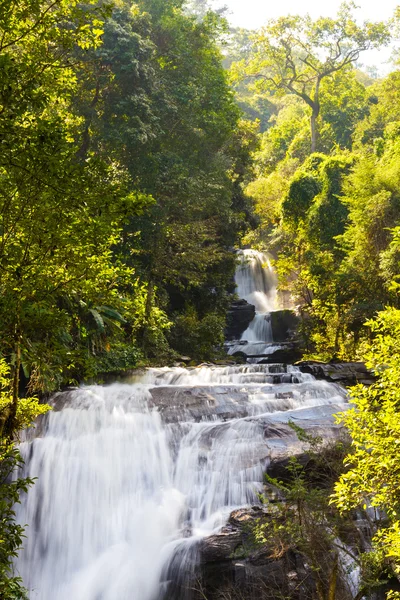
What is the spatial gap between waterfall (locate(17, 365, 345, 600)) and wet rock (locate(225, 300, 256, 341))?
14202mm

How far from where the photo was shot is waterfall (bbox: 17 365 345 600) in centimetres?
862

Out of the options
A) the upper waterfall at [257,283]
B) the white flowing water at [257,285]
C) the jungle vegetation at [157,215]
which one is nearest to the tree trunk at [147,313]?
the jungle vegetation at [157,215]

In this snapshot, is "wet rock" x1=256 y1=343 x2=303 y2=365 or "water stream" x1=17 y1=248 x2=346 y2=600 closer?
"water stream" x1=17 y1=248 x2=346 y2=600

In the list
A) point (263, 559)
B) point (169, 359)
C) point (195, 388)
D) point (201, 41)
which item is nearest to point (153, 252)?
point (169, 359)

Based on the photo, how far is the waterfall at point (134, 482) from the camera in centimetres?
862

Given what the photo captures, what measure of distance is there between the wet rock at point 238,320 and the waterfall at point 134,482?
559 inches

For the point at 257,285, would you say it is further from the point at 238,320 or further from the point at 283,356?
the point at 283,356

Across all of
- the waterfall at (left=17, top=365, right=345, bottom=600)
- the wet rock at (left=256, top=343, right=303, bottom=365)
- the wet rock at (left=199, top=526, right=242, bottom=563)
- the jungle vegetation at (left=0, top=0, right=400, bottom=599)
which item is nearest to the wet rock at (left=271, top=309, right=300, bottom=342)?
the jungle vegetation at (left=0, top=0, right=400, bottom=599)

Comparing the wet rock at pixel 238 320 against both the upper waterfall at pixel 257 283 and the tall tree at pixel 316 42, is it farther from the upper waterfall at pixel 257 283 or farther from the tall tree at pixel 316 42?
the tall tree at pixel 316 42

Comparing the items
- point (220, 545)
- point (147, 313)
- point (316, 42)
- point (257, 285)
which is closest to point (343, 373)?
point (147, 313)

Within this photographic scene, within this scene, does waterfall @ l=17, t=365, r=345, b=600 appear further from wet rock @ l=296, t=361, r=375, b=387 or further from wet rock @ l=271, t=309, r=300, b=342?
wet rock @ l=271, t=309, r=300, b=342

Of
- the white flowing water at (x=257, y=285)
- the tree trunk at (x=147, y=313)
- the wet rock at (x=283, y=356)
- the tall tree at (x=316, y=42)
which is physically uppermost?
the tall tree at (x=316, y=42)

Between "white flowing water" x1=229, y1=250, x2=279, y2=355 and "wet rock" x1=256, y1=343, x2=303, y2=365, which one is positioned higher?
"white flowing water" x1=229, y1=250, x2=279, y2=355

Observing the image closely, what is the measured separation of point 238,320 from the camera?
89.1 ft
